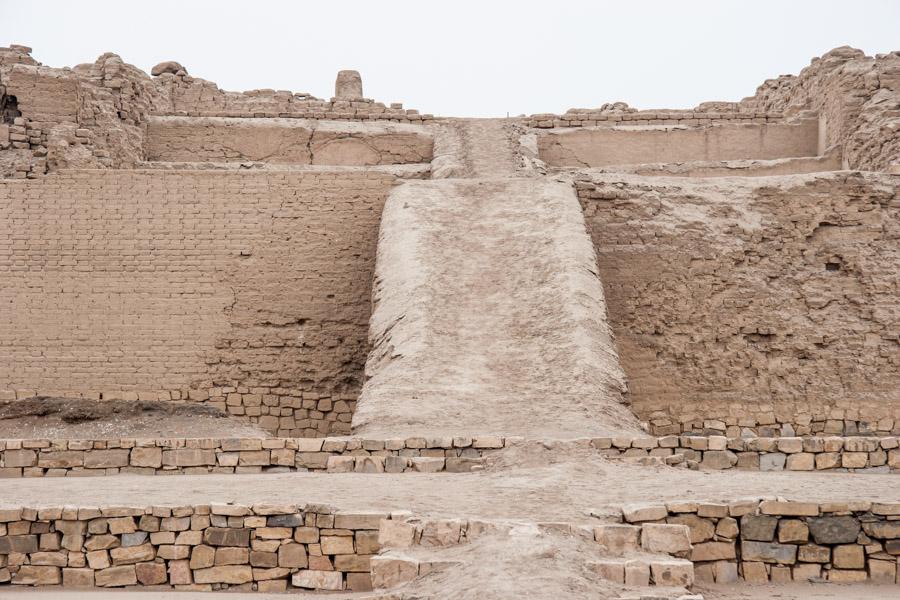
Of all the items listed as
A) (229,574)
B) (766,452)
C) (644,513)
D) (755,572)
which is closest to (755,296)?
(766,452)

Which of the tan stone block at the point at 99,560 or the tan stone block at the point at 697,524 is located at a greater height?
the tan stone block at the point at 697,524

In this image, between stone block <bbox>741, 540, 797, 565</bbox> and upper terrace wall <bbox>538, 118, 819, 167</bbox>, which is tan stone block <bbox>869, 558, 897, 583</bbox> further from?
upper terrace wall <bbox>538, 118, 819, 167</bbox>

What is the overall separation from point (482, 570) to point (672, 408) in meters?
7.07

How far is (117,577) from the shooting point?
6.59 m

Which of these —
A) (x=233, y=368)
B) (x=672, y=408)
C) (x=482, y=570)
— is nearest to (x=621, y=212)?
(x=672, y=408)

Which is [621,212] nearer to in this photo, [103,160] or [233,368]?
[233,368]

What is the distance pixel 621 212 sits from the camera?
43.0 ft

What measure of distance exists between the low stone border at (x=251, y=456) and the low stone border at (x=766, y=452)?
35.5 inches

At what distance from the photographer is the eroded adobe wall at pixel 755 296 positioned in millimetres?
12391

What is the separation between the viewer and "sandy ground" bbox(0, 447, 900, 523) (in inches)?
268

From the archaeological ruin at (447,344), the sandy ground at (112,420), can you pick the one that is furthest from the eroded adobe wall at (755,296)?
the sandy ground at (112,420)

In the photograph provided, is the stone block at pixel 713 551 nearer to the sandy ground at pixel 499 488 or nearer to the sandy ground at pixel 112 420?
the sandy ground at pixel 499 488

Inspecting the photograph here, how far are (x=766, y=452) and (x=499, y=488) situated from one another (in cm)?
210

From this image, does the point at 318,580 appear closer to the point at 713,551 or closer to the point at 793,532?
the point at 713,551
